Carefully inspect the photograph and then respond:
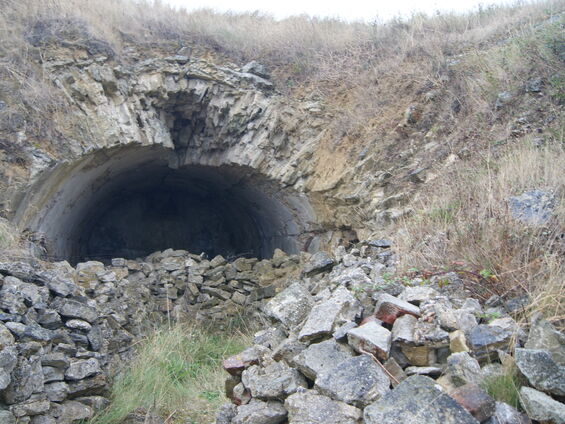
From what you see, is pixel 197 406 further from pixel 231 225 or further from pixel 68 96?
pixel 231 225

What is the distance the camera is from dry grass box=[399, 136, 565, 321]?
3252 millimetres

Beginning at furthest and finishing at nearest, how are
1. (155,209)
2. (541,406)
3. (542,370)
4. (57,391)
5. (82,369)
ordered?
(155,209) → (82,369) → (57,391) → (542,370) → (541,406)

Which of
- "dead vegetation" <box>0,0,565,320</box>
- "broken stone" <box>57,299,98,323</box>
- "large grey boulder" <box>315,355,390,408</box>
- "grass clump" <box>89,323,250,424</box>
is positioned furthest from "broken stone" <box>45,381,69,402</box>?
"dead vegetation" <box>0,0,565,320</box>

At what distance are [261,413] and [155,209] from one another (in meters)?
9.84

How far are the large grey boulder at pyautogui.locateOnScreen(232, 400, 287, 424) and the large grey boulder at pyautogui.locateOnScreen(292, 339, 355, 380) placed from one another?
0.86 ft

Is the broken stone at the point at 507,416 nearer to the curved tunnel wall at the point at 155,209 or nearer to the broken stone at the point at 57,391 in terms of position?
the broken stone at the point at 57,391

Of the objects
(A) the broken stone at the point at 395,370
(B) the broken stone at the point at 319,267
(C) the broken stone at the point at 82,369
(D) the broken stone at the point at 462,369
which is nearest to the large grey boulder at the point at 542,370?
(D) the broken stone at the point at 462,369

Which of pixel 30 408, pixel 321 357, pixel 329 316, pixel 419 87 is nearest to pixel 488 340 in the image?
pixel 321 357

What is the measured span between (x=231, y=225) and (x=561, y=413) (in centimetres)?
980

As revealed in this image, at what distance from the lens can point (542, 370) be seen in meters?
2.49

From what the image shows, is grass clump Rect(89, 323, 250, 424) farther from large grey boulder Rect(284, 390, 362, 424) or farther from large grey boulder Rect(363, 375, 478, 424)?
large grey boulder Rect(363, 375, 478, 424)

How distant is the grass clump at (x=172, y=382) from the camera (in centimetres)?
485

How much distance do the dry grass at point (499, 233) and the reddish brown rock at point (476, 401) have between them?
694 mm

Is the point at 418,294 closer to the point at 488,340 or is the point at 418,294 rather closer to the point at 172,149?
the point at 488,340
